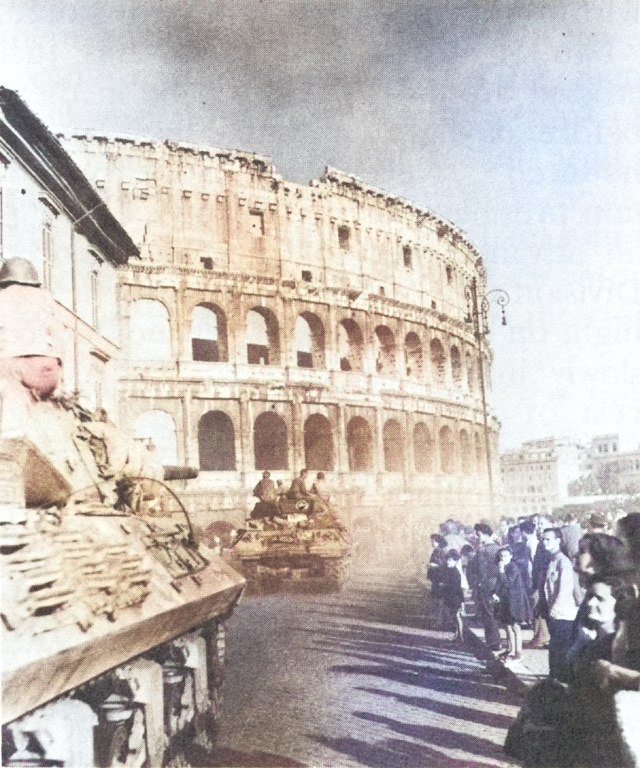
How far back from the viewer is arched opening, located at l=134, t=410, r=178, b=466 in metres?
7.32

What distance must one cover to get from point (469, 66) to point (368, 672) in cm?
513

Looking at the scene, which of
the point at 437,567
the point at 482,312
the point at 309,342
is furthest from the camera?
the point at 437,567

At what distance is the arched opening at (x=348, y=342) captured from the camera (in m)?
8.65

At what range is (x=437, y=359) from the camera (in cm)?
966

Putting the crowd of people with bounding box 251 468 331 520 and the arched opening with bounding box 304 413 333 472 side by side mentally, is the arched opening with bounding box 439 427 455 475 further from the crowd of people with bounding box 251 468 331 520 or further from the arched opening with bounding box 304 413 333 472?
the crowd of people with bounding box 251 468 331 520

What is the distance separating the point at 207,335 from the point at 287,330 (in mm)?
1154

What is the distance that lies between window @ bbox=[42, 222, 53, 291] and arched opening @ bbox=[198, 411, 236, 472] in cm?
218

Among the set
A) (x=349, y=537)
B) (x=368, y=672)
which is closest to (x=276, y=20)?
(x=368, y=672)

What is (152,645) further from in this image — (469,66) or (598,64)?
(598,64)

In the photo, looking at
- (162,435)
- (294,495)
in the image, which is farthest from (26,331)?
(294,495)

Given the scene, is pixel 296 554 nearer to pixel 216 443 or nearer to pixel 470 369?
pixel 216 443

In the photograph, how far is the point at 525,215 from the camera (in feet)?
22.2

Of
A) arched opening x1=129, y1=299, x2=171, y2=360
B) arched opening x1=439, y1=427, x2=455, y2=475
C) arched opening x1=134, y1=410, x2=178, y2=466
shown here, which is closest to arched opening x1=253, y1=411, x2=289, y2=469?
arched opening x1=134, y1=410, x2=178, y2=466

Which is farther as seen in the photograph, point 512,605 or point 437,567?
point 437,567
